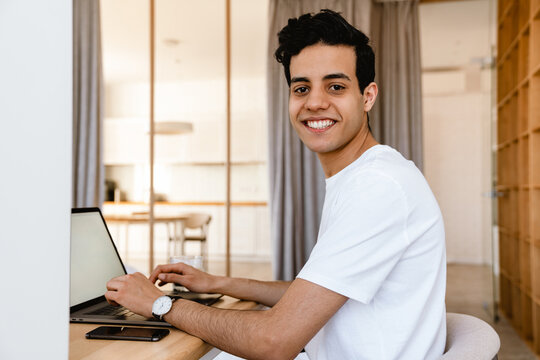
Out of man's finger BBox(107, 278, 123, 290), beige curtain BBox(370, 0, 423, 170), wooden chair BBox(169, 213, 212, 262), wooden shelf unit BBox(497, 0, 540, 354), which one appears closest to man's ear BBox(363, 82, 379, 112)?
man's finger BBox(107, 278, 123, 290)

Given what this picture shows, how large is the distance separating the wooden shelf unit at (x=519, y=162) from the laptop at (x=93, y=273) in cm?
251

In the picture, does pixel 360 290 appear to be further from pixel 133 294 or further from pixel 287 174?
pixel 287 174

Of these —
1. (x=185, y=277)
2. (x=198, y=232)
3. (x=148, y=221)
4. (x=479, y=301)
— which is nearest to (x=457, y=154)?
(x=479, y=301)

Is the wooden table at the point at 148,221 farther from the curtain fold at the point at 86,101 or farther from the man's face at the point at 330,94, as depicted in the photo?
the man's face at the point at 330,94

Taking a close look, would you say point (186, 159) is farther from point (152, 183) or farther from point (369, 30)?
point (369, 30)

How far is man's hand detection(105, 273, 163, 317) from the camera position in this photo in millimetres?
968

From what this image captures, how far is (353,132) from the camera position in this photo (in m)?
1.21

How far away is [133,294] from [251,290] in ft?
1.19

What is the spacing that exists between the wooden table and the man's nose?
305 centimetres

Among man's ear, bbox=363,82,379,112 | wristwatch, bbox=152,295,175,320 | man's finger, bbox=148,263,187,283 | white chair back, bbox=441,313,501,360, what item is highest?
man's ear, bbox=363,82,379,112

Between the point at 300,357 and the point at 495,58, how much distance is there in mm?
3617

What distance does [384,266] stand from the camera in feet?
2.93

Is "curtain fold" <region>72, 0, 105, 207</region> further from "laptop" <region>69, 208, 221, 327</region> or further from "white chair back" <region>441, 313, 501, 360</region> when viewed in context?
"white chair back" <region>441, 313, 501, 360</region>

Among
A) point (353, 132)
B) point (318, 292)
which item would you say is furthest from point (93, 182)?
point (318, 292)
